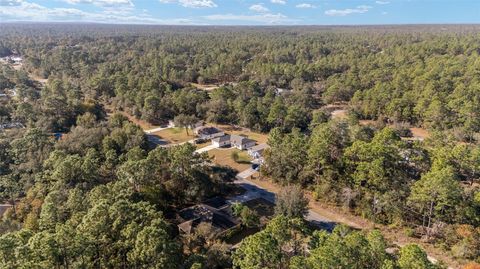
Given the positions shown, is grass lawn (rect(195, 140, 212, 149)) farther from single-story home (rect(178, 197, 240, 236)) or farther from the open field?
single-story home (rect(178, 197, 240, 236))

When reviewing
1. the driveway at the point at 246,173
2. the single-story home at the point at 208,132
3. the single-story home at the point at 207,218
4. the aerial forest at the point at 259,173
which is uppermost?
the aerial forest at the point at 259,173

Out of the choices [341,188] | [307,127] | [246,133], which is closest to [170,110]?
[246,133]

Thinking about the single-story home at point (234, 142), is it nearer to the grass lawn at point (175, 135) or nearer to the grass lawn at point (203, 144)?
the grass lawn at point (203, 144)

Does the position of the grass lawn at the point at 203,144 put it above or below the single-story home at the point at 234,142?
below

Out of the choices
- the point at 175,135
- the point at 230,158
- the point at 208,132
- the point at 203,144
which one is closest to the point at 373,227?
the point at 230,158

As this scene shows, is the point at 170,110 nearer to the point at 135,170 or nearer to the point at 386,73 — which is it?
the point at 135,170

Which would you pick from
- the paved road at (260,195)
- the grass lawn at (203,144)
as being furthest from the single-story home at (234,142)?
the paved road at (260,195)

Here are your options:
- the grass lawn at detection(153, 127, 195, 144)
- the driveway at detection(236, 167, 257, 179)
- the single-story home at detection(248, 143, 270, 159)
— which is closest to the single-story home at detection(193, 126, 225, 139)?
the grass lawn at detection(153, 127, 195, 144)
